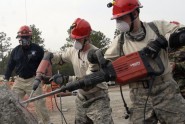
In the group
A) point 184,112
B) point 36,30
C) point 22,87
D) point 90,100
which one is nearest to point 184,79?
point 90,100

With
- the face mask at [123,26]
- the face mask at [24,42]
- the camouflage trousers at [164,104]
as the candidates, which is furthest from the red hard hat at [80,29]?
the face mask at [24,42]

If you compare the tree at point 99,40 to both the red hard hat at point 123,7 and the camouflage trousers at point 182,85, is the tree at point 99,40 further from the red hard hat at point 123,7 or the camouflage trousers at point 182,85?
the red hard hat at point 123,7

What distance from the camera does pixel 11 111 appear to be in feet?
13.1

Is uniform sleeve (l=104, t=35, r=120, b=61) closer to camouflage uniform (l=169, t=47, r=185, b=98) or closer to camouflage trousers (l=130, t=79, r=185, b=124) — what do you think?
camouflage trousers (l=130, t=79, r=185, b=124)

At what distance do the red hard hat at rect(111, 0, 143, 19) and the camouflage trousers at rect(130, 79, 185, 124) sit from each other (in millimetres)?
824

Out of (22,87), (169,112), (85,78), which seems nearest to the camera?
(85,78)

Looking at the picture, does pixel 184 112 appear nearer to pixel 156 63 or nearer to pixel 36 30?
pixel 156 63

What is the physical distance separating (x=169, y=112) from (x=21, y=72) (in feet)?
17.0

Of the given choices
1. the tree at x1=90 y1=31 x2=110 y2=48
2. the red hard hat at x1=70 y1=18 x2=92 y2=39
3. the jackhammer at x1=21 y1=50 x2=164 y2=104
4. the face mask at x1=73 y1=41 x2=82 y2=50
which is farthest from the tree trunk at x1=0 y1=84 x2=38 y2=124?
the tree at x1=90 y1=31 x2=110 y2=48

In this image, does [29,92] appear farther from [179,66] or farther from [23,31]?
[179,66]

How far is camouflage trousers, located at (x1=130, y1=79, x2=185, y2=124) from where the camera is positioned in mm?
4273

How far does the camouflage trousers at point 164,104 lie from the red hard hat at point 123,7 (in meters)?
0.82

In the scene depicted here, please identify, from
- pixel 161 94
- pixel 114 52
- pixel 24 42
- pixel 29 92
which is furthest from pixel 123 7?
pixel 24 42

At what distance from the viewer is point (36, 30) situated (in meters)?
49.5
